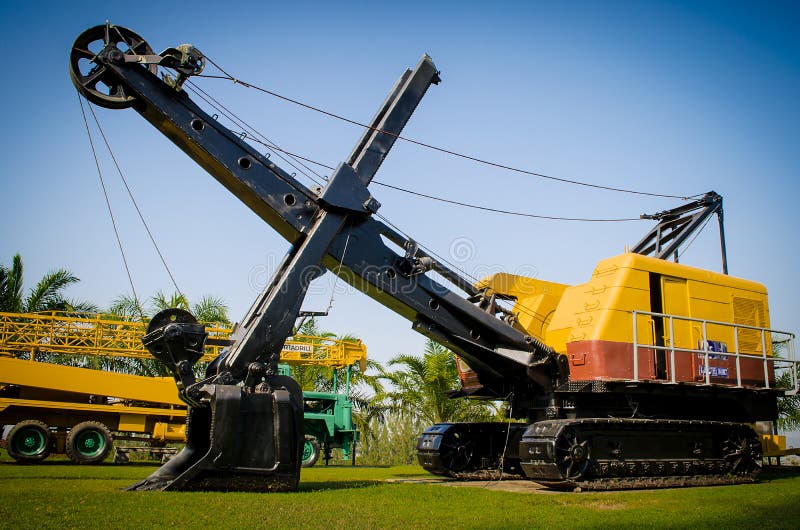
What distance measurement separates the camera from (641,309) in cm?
1373

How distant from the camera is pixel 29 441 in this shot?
19234 millimetres

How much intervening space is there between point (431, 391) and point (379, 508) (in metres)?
20.8

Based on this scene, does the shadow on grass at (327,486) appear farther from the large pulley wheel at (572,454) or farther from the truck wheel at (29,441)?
the truck wheel at (29,441)

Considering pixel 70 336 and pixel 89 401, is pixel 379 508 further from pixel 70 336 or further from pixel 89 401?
pixel 70 336

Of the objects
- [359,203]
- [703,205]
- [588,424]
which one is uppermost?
[703,205]

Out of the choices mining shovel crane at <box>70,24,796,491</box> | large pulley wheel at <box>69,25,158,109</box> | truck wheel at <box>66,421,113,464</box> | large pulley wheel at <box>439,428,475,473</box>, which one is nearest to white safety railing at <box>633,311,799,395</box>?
mining shovel crane at <box>70,24,796,491</box>

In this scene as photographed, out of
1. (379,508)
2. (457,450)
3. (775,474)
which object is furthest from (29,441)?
(775,474)

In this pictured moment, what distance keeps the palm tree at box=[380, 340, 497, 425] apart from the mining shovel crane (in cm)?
1375

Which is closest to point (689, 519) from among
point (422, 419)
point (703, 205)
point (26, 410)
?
point (703, 205)

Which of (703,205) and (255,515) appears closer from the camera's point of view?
(255,515)

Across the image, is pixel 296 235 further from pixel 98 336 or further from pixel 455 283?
pixel 98 336

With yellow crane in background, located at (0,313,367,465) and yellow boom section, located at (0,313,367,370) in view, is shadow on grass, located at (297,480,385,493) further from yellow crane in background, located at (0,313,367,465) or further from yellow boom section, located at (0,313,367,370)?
yellow boom section, located at (0,313,367,370)

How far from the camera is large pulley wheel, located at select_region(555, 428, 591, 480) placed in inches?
485

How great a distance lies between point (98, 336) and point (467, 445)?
14451mm
